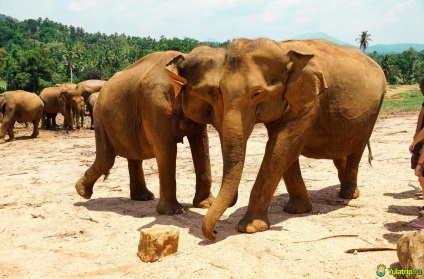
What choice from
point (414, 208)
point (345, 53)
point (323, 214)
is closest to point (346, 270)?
point (323, 214)

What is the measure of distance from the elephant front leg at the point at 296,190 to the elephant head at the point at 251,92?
3.66 feet

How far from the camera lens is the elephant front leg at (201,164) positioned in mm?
5973

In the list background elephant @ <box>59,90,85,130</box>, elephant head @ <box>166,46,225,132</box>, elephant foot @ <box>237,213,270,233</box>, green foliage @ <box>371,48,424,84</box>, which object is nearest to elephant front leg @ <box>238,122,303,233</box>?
elephant foot @ <box>237,213,270,233</box>

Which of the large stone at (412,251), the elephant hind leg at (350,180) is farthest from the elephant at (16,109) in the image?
the large stone at (412,251)

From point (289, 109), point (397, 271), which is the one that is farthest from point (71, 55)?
point (397, 271)

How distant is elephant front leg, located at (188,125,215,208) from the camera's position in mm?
5973

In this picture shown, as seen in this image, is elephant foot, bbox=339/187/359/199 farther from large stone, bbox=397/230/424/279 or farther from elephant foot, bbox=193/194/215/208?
large stone, bbox=397/230/424/279

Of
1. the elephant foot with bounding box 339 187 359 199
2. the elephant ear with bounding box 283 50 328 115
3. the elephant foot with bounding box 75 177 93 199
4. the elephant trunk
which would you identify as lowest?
the elephant foot with bounding box 75 177 93 199

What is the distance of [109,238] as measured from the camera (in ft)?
16.9

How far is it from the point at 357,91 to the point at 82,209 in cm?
429

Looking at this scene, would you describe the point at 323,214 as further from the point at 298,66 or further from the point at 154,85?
the point at 154,85

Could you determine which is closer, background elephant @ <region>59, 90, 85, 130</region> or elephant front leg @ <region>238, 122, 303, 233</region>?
elephant front leg @ <region>238, 122, 303, 233</region>

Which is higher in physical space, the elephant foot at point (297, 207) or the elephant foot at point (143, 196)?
the elephant foot at point (297, 207)

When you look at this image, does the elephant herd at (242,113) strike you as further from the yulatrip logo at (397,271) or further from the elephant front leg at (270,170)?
the yulatrip logo at (397,271)
